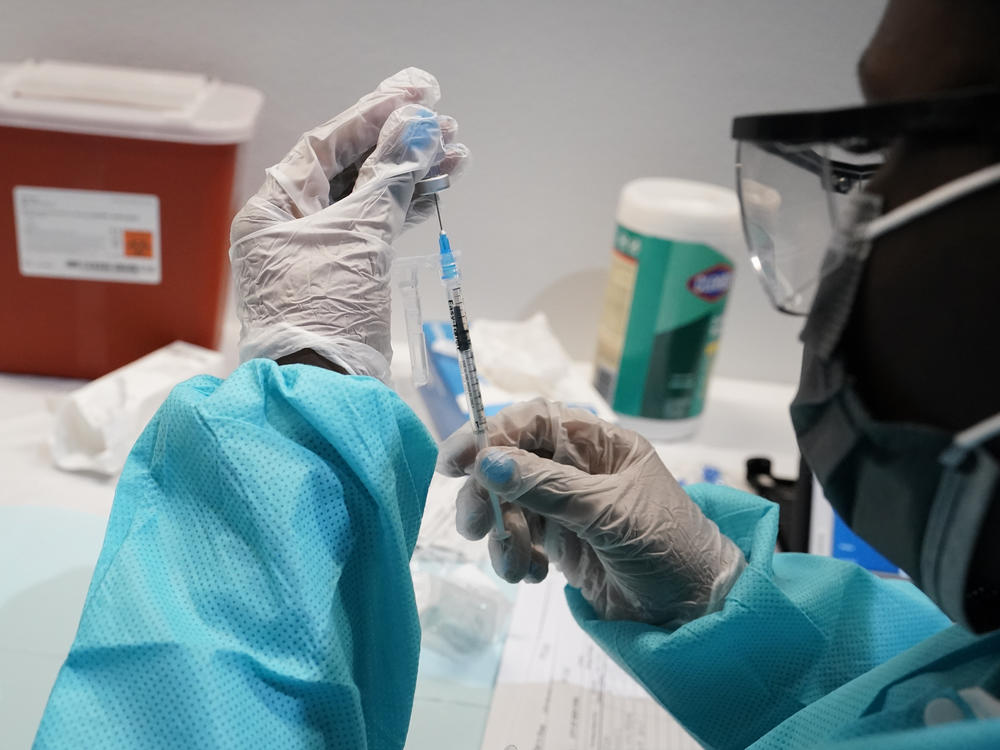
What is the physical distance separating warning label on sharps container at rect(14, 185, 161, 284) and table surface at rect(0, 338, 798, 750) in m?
0.20

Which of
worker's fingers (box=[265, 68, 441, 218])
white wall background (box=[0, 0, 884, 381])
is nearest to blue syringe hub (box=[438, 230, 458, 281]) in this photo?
worker's fingers (box=[265, 68, 441, 218])

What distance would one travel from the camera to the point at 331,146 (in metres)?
0.74

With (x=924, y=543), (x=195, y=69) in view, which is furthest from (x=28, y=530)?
(x=924, y=543)

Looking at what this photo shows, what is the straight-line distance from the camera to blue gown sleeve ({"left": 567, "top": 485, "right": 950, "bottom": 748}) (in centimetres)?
74

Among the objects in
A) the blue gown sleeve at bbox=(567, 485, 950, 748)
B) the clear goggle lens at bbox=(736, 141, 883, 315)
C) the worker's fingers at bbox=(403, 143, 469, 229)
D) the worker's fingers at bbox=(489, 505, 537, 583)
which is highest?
the clear goggle lens at bbox=(736, 141, 883, 315)

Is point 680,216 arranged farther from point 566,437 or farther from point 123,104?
point 123,104

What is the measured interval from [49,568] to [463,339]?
540mm

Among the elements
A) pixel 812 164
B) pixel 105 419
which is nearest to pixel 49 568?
pixel 105 419

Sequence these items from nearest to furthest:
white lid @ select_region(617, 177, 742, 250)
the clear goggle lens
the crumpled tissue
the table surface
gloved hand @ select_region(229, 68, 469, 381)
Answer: the clear goggle lens → gloved hand @ select_region(229, 68, 469, 381) → the table surface → the crumpled tissue → white lid @ select_region(617, 177, 742, 250)

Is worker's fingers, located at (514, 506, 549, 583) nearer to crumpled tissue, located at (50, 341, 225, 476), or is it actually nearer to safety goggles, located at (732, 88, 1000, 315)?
safety goggles, located at (732, 88, 1000, 315)

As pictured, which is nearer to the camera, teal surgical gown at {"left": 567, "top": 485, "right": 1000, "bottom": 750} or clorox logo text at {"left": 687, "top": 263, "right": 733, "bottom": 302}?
teal surgical gown at {"left": 567, "top": 485, "right": 1000, "bottom": 750}

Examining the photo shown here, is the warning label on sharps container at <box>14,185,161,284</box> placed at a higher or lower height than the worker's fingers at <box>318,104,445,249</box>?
lower

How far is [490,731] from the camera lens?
84 cm

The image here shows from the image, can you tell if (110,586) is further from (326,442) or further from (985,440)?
(985,440)
